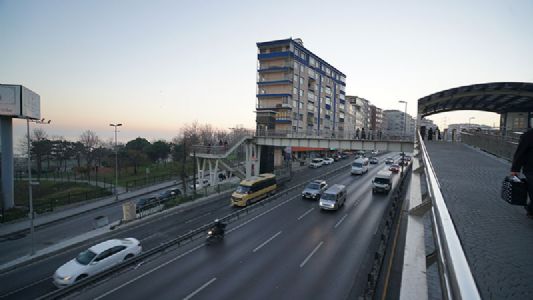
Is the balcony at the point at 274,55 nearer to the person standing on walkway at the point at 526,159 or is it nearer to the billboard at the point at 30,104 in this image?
the billboard at the point at 30,104

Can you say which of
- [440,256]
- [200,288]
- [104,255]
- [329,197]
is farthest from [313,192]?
[440,256]

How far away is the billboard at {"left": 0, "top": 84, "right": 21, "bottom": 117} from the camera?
106 ft

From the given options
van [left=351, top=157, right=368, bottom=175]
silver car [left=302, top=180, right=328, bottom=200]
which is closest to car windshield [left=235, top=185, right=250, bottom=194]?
silver car [left=302, top=180, right=328, bottom=200]

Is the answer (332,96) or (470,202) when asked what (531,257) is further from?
(332,96)

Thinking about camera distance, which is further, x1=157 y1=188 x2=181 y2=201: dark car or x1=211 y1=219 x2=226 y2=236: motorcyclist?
x1=157 y1=188 x2=181 y2=201: dark car

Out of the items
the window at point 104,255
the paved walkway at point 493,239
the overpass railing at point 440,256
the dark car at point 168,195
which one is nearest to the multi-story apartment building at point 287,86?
the dark car at point 168,195

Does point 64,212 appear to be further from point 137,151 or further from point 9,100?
point 137,151

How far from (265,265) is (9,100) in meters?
37.4

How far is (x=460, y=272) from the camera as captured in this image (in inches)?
42.6

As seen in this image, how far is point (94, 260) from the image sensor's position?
15.4 m

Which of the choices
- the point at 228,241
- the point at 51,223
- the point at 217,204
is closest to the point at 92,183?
the point at 51,223

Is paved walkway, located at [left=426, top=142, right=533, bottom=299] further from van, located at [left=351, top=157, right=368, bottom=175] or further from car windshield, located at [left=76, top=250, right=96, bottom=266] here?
van, located at [left=351, top=157, right=368, bottom=175]

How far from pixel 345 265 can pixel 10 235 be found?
2794cm

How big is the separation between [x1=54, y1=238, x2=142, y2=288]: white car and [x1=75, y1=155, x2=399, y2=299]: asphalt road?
6.03 feet
